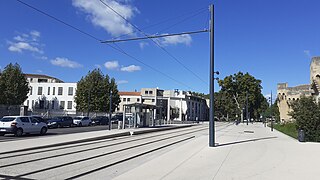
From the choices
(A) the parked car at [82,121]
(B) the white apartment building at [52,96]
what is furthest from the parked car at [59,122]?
(B) the white apartment building at [52,96]

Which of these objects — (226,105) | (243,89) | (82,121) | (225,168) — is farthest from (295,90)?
(225,168)

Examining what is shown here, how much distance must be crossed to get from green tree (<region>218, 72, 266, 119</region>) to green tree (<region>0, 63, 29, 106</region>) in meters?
61.8

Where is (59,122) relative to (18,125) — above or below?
below

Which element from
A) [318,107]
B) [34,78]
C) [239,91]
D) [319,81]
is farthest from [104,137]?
[34,78]

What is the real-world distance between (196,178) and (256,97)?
332 ft

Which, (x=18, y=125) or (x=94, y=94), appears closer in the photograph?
(x=18, y=125)

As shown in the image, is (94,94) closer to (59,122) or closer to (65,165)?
(59,122)

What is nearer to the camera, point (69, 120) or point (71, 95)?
point (69, 120)

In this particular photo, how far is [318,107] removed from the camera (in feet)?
92.3

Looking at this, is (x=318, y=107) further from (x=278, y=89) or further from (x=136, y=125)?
(x=278, y=89)

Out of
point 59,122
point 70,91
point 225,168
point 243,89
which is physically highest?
point 243,89

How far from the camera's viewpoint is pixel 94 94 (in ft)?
244

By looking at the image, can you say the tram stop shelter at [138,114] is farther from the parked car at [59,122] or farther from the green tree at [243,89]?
the green tree at [243,89]

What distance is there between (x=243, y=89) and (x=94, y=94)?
51.3 meters
